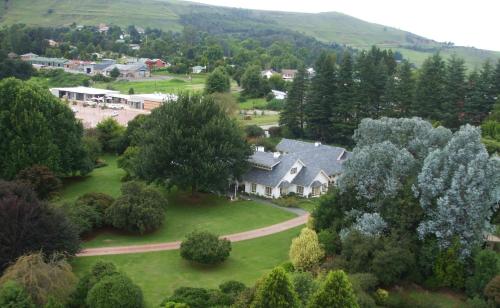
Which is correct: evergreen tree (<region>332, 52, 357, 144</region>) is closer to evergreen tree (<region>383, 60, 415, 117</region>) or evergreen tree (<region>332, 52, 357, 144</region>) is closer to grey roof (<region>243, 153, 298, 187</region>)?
evergreen tree (<region>383, 60, 415, 117</region>)

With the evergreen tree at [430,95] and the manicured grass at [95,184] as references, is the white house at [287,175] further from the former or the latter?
the evergreen tree at [430,95]

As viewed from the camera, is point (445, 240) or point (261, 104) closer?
point (445, 240)

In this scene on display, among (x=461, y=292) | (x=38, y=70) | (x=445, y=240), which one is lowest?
(x=38, y=70)

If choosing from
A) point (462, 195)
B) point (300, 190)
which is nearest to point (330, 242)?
point (462, 195)

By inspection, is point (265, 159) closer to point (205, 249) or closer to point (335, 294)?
point (205, 249)

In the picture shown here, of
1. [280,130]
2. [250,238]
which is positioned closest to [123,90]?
[280,130]

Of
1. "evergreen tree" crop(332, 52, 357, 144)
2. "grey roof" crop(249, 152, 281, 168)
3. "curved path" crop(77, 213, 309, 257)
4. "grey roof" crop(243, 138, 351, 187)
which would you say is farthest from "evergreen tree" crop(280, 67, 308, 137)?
"curved path" crop(77, 213, 309, 257)

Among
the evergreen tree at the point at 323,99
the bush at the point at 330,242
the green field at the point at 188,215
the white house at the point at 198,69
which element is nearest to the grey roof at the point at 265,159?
the green field at the point at 188,215

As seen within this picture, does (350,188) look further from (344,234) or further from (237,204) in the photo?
(237,204)
